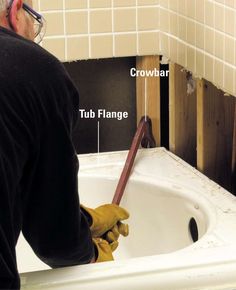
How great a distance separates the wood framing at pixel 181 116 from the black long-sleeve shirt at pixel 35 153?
3.08 ft

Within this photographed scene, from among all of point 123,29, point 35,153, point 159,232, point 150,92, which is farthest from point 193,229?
point 35,153

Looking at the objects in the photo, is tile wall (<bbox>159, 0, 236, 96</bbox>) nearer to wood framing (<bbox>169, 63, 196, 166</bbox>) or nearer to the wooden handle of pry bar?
wood framing (<bbox>169, 63, 196, 166</bbox>)

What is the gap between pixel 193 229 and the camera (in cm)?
186

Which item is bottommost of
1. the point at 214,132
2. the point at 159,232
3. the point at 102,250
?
the point at 159,232

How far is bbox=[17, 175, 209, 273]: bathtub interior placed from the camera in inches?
74.1

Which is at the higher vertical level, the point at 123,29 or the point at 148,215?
the point at 123,29

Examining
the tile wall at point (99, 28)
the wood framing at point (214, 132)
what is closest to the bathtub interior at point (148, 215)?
the wood framing at point (214, 132)

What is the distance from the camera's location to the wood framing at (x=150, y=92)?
2.18 m

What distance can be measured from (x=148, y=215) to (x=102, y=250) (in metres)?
0.51

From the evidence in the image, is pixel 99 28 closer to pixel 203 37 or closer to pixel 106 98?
pixel 106 98

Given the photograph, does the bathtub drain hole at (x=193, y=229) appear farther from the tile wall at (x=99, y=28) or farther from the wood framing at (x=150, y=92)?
the tile wall at (x=99, y=28)

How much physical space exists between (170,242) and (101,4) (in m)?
0.70

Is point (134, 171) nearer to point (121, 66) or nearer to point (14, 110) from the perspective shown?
point (121, 66)

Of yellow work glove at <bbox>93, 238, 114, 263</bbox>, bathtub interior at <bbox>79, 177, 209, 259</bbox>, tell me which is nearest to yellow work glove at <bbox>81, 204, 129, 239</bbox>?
yellow work glove at <bbox>93, 238, 114, 263</bbox>
